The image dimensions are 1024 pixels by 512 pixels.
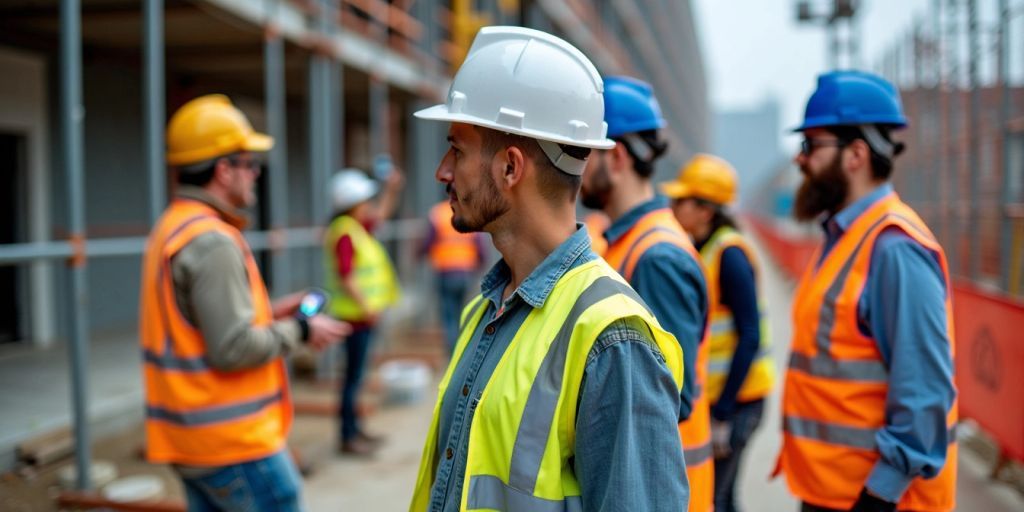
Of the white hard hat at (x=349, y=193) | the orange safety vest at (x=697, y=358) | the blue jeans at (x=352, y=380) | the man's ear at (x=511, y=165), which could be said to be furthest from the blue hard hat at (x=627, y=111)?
the blue jeans at (x=352, y=380)

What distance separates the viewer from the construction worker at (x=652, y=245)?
8.15ft

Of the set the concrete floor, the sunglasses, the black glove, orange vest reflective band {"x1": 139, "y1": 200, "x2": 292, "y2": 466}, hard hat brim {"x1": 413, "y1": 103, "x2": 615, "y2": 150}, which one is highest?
the sunglasses

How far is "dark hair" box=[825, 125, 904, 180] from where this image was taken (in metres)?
2.70

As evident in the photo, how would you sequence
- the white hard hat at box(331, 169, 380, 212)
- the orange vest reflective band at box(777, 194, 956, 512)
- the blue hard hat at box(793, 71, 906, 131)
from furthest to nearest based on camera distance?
the white hard hat at box(331, 169, 380, 212)
the blue hard hat at box(793, 71, 906, 131)
the orange vest reflective band at box(777, 194, 956, 512)

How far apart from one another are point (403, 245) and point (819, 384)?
531 inches

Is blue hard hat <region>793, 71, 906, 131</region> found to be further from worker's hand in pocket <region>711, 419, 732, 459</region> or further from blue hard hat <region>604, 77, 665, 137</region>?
worker's hand in pocket <region>711, 419, 732, 459</region>

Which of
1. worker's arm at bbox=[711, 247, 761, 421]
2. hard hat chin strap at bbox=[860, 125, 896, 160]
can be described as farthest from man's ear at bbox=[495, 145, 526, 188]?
worker's arm at bbox=[711, 247, 761, 421]

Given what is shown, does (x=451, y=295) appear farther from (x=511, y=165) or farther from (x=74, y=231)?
(x=511, y=165)

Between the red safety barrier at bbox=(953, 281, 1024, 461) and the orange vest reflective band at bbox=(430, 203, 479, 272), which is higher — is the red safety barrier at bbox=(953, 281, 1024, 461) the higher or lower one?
the lower one

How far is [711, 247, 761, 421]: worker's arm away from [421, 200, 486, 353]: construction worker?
5.00 meters

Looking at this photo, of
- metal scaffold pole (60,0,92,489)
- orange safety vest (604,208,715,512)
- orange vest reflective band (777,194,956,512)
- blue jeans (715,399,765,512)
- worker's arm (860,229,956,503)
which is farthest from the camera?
metal scaffold pole (60,0,92,489)

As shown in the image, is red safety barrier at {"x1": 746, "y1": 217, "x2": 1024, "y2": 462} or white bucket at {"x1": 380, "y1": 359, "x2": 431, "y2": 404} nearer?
red safety barrier at {"x1": 746, "y1": 217, "x2": 1024, "y2": 462}

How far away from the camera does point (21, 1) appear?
662cm

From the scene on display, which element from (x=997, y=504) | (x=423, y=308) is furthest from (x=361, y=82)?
(x=997, y=504)
